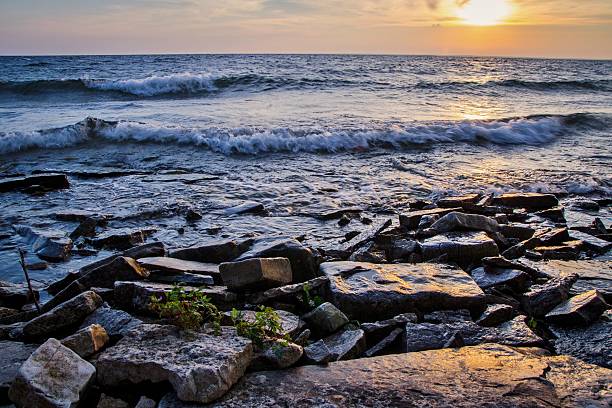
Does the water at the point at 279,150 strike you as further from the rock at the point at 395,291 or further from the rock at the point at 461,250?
the rock at the point at 395,291

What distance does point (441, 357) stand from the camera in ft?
8.84

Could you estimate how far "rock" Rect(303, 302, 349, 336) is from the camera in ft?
10.2

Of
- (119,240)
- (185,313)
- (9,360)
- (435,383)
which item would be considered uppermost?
(185,313)

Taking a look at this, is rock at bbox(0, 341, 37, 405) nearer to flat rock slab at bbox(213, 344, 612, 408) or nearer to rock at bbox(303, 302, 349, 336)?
flat rock slab at bbox(213, 344, 612, 408)

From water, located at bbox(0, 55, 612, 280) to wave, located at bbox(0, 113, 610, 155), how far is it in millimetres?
37

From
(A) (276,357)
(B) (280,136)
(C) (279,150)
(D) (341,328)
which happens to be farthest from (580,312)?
(B) (280,136)

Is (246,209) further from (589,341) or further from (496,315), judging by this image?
(589,341)

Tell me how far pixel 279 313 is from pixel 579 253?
3184 millimetres

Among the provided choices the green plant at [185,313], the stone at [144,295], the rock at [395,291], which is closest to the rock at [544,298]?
the rock at [395,291]

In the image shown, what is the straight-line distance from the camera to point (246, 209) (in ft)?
21.4

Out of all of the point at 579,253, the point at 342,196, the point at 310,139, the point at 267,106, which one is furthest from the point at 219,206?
the point at 267,106

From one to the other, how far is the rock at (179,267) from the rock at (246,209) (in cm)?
235

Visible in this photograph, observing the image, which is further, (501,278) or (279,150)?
(279,150)

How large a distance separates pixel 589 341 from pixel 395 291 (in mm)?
1149
